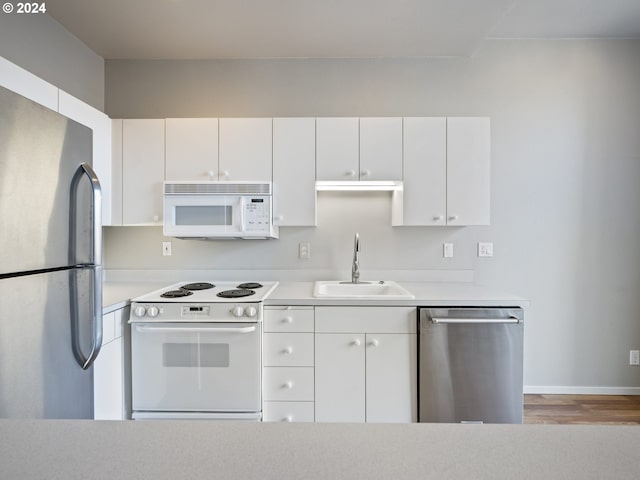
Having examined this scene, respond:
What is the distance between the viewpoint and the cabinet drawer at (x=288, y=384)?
2133 mm

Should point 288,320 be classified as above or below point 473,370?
above

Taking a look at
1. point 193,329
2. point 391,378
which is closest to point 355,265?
point 391,378

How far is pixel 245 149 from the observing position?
2.49 m

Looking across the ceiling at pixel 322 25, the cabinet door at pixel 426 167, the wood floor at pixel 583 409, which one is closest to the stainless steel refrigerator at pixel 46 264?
the ceiling at pixel 322 25

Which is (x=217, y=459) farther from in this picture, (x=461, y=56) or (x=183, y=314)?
(x=461, y=56)

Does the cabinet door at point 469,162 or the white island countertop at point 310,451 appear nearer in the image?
the white island countertop at point 310,451

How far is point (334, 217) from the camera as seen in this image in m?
2.84

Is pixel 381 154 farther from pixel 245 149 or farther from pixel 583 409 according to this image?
pixel 583 409

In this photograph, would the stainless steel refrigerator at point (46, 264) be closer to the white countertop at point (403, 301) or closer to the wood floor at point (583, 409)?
the white countertop at point (403, 301)

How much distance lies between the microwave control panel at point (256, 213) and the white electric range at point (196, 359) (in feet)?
1.77

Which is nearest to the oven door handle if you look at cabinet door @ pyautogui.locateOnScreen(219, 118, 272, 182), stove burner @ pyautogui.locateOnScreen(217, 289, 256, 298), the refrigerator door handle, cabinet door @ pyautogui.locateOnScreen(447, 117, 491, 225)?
stove burner @ pyautogui.locateOnScreen(217, 289, 256, 298)

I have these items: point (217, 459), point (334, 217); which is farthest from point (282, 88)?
point (217, 459)

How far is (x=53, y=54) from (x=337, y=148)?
75.7 inches

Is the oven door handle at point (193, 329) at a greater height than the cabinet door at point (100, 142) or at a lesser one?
lesser
